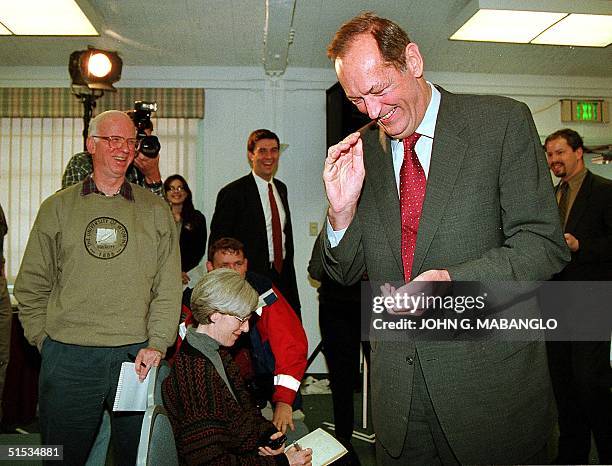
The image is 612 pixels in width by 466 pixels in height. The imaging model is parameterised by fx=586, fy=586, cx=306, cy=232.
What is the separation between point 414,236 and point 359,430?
264cm

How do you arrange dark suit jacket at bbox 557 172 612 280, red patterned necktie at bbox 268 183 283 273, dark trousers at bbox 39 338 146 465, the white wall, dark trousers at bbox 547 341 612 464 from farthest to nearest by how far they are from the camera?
the white wall, red patterned necktie at bbox 268 183 283 273, dark suit jacket at bbox 557 172 612 280, dark trousers at bbox 547 341 612 464, dark trousers at bbox 39 338 146 465

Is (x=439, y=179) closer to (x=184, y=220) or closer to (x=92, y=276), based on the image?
(x=92, y=276)

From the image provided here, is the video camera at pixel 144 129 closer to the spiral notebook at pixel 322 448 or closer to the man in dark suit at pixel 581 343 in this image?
the spiral notebook at pixel 322 448

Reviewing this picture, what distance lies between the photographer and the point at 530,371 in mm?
Answer: 1094

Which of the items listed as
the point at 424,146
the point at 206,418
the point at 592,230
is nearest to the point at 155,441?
the point at 206,418

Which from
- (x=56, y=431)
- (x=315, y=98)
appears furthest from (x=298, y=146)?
(x=56, y=431)

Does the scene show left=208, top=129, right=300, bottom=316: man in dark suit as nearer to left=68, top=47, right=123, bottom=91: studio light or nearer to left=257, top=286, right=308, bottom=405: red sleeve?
left=68, top=47, right=123, bottom=91: studio light

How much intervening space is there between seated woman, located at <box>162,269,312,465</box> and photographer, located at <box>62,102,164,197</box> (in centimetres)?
80

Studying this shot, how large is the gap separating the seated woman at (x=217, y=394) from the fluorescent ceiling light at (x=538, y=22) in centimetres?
256

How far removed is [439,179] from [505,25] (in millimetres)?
3152

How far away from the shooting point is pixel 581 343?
2590 mm

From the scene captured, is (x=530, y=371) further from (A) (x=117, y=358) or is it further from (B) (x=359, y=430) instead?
(B) (x=359, y=430)

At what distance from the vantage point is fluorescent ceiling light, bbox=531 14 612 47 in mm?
3695

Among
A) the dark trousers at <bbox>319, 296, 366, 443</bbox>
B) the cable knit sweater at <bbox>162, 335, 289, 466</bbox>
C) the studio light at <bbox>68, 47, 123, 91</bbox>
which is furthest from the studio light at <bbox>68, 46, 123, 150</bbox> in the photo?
the cable knit sweater at <bbox>162, 335, 289, 466</bbox>
